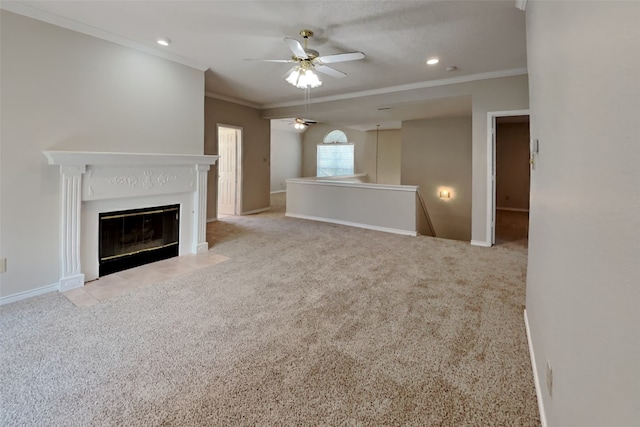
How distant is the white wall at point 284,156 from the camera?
11742 mm

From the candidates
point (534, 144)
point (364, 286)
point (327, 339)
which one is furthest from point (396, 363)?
point (534, 144)

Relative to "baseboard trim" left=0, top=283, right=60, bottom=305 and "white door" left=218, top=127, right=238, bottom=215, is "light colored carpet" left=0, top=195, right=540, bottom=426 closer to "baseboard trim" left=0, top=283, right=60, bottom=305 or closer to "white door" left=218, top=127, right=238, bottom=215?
"baseboard trim" left=0, top=283, right=60, bottom=305

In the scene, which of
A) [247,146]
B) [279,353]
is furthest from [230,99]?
[279,353]

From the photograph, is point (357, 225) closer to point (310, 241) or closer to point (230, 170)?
point (310, 241)

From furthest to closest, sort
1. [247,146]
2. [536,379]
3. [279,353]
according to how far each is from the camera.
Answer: [247,146] < [279,353] < [536,379]

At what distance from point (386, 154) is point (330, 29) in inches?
306

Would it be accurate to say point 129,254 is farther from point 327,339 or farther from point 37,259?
point 327,339

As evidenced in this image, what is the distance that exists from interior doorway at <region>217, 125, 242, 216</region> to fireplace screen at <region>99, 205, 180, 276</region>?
10.1ft

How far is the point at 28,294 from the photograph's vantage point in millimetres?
2850

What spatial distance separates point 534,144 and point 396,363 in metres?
1.75

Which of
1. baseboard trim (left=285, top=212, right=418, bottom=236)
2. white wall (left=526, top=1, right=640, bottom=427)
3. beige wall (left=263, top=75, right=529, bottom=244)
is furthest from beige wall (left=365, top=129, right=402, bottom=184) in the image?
white wall (left=526, top=1, right=640, bottom=427)

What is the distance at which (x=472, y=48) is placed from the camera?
142 inches

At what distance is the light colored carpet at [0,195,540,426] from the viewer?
1.50 meters

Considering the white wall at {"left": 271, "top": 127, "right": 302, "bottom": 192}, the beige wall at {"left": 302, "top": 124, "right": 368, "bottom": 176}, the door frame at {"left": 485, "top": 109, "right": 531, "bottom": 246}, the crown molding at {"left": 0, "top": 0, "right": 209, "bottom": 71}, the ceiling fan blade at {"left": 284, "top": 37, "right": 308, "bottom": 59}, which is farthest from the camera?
the white wall at {"left": 271, "top": 127, "right": 302, "bottom": 192}
